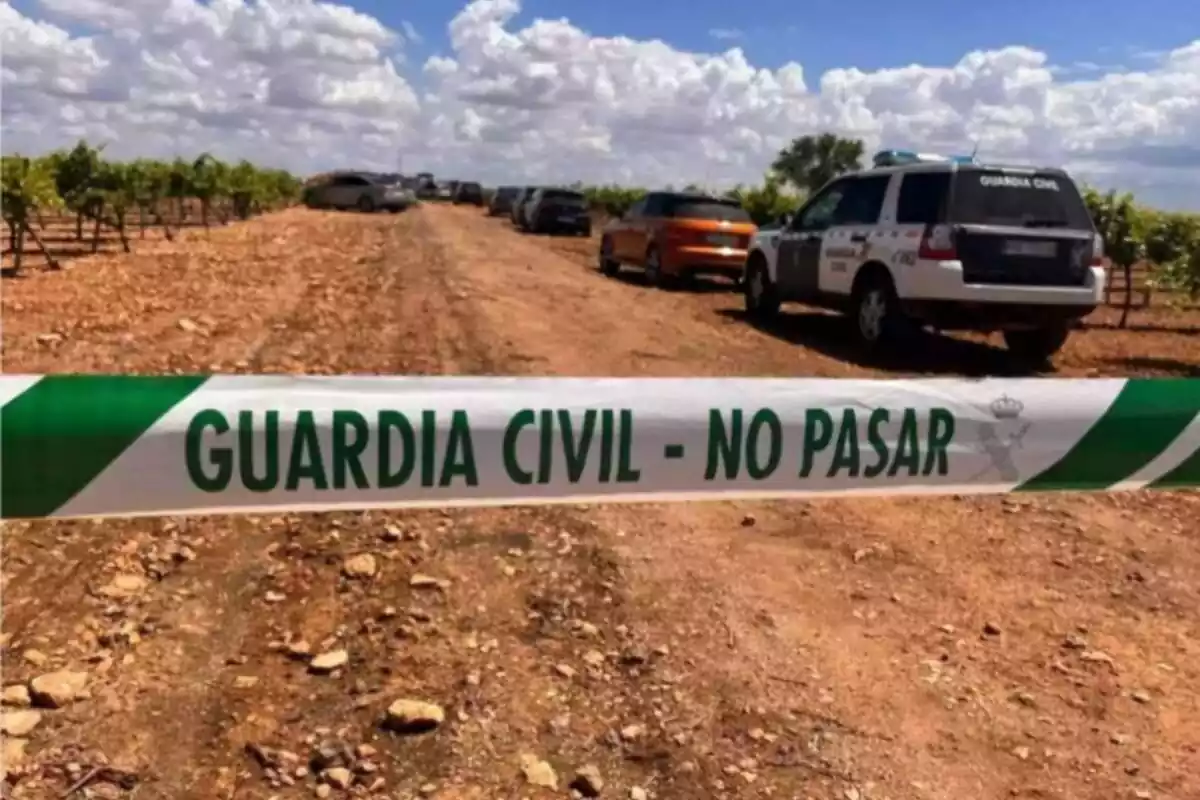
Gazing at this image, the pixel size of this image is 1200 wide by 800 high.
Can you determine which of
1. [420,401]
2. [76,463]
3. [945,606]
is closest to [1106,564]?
[945,606]

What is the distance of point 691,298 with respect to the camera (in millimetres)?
16969

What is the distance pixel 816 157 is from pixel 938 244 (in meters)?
65.0

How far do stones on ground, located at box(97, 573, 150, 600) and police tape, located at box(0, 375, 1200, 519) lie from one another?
2.12 meters

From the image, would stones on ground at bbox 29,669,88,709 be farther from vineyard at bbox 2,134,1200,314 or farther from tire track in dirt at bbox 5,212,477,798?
vineyard at bbox 2,134,1200,314

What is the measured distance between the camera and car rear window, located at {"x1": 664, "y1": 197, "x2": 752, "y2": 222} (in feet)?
59.7

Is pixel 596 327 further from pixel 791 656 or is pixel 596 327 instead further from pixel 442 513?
pixel 791 656

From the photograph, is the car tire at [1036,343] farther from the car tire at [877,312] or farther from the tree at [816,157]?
the tree at [816,157]

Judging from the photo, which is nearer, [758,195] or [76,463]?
[76,463]

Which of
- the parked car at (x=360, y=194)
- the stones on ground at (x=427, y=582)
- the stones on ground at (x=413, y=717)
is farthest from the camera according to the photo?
the parked car at (x=360, y=194)

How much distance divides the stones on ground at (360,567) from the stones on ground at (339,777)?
4.85 feet

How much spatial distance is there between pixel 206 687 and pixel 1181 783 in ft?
9.68

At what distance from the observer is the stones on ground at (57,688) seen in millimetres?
→ 3527

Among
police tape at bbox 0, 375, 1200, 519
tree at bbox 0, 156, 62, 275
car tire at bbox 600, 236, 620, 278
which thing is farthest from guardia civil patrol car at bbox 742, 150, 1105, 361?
tree at bbox 0, 156, 62, 275

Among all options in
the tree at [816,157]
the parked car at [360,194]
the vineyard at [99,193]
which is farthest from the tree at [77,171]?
the tree at [816,157]
